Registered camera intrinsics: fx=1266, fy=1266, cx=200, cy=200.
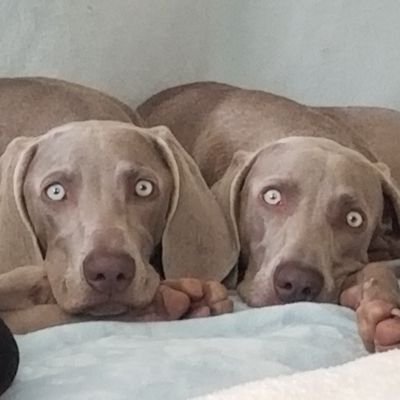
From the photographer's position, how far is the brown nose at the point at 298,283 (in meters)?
2.29

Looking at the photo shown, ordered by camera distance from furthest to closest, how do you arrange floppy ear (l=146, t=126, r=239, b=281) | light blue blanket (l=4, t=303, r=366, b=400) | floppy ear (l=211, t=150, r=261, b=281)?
floppy ear (l=211, t=150, r=261, b=281), floppy ear (l=146, t=126, r=239, b=281), light blue blanket (l=4, t=303, r=366, b=400)

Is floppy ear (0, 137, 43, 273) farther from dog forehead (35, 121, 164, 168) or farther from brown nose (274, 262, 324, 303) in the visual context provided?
brown nose (274, 262, 324, 303)

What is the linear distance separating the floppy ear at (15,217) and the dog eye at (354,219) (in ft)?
1.98

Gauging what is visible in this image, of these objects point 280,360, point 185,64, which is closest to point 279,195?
point 280,360

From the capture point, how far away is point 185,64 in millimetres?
3441

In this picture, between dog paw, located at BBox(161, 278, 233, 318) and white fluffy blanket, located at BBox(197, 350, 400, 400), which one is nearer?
white fluffy blanket, located at BBox(197, 350, 400, 400)

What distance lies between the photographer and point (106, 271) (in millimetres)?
2135

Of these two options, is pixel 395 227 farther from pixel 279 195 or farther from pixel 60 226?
pixel 60 226


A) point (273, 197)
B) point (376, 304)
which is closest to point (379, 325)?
point (376, 304)

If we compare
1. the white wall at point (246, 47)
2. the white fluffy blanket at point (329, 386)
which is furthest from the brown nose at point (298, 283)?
the white wall at point (246, 47)

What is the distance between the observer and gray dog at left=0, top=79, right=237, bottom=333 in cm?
214

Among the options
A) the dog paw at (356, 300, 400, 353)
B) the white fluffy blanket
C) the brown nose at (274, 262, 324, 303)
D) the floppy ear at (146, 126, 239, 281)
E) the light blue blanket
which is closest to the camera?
the white fluffy blanket

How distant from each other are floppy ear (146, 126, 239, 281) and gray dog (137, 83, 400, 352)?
51 mm

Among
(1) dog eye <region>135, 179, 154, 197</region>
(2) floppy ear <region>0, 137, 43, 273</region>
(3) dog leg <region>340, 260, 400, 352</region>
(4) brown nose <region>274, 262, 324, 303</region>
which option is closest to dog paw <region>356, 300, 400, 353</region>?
(3) dog leg <region>340, 260, 400, 352</region>
